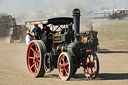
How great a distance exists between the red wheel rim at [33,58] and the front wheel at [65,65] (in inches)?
38.1

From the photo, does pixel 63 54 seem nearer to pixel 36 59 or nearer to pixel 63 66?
pixel 63 66

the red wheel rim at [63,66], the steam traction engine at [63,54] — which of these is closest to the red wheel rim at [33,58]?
the steam traction engine at [63,54]

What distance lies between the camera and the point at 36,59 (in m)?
10.0

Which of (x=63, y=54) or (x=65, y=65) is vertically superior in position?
(x=63, y=54)

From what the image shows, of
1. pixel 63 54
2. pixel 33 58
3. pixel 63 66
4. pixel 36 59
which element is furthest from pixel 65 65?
pixel 33 58

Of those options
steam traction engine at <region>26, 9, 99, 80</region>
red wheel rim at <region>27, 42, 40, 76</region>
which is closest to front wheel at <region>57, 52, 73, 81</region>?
steam traction engine at <region>26, 9, 99, 80</region>

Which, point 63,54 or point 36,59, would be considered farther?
point 36,59

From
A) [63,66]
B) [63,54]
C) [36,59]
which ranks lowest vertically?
[63,66]

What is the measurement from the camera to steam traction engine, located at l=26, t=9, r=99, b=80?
913 cm

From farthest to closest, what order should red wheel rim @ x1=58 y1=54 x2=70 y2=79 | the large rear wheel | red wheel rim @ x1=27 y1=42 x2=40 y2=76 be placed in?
1. red wheel rim @ x1=27 y1=42 x2=40 y2=76
2. the large rear wheel
3. red wheel rim @ x1=58 y1=54 x2=70 y2=79

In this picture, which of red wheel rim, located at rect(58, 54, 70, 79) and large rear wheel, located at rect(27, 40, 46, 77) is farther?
large rear wheel, located at rect(27, 40, 46, 77)

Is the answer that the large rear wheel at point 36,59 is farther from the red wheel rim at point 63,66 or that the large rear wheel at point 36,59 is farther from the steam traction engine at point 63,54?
the red wheel rim at point 63,66

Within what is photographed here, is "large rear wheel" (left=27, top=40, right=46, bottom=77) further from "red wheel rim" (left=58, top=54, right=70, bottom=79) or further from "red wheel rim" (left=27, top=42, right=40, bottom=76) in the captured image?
"red wheel rim" (left=58, top=54, right=70, bottom=79)

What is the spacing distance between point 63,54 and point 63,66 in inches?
14.6
